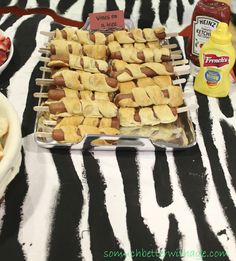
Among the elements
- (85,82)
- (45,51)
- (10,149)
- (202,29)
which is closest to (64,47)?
(45,51)

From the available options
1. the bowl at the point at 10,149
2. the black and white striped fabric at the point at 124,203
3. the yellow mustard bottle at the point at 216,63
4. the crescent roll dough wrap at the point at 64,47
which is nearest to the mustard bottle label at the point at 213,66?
the yellow mustard bottle at the point at 216,63

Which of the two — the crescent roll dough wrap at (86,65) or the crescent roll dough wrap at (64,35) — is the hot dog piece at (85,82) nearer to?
the crescent roll dough wrap at (86,65)

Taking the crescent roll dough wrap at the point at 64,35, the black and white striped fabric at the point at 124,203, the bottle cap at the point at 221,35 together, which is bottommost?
the black and white striped fabric at the point at 124,203

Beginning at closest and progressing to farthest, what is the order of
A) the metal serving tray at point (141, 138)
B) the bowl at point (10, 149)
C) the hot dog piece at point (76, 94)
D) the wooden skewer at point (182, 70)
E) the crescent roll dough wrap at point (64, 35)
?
the bowl at point (10, 149), the metal serving tray at point (141, 138), the hot dog piece at point (76, 94), the wooden skewer at point (182, 70), the crescent roll dough wrap at point (64, 35)

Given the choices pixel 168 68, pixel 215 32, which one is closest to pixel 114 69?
pixel 168 68

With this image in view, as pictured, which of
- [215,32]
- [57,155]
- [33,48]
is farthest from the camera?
[33,48]

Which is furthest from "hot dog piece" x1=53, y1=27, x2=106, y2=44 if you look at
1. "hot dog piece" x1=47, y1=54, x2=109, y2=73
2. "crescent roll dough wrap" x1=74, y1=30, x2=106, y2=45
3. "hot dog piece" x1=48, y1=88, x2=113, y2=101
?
"hot dog piece" x1=48, y1=88, x2=113, y2=101

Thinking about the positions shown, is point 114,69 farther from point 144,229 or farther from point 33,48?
point 144,229
